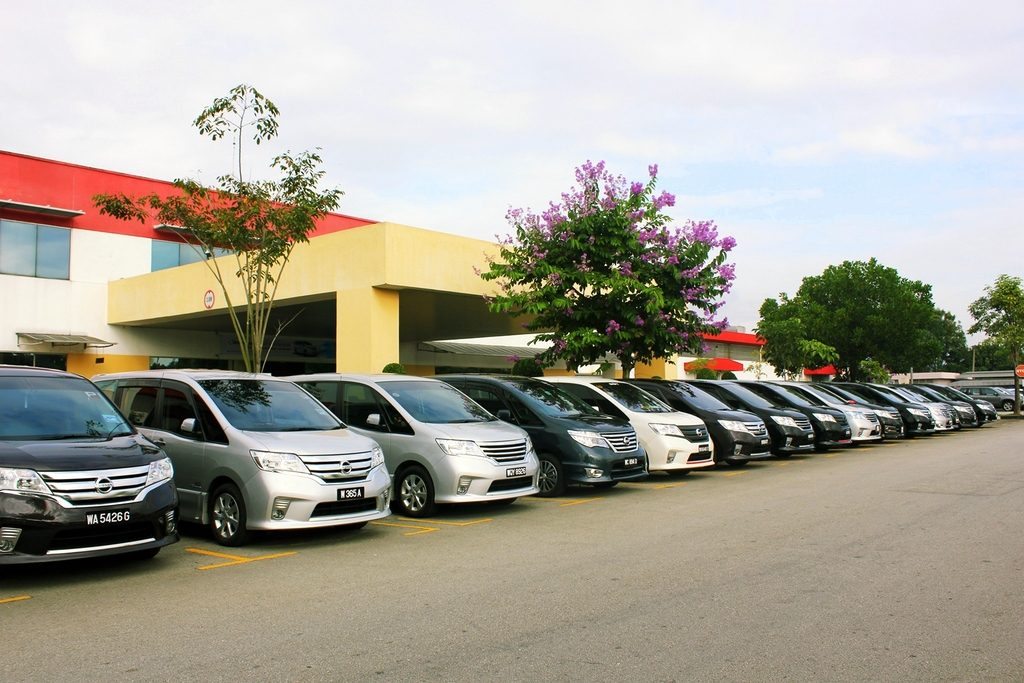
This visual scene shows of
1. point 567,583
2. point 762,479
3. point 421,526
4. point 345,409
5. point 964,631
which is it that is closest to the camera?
point 964,631

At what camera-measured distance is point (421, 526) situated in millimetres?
10547

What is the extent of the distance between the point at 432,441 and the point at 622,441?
336 centimetres

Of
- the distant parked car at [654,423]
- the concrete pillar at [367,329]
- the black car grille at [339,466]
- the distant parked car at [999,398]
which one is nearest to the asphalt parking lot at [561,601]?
the black car grille at [339,466]

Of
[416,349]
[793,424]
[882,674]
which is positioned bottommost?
[882,674]

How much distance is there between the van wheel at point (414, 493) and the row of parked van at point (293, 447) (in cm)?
2

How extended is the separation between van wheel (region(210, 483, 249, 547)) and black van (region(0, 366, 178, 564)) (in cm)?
96

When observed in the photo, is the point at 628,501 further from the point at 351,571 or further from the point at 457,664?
the point at 457,664

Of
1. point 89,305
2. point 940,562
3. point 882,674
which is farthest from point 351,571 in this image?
point 89,305

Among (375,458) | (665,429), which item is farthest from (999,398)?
(375,458)

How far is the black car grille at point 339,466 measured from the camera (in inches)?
356

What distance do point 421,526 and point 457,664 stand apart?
5.45 m

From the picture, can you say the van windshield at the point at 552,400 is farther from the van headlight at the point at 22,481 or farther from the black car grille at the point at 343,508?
the van headlight at the point at 22,481

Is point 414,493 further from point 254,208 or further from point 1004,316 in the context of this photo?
point 1004,316

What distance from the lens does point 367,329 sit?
19594 mm
